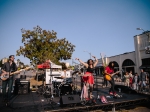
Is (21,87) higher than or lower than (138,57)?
lower

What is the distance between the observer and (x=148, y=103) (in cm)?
554

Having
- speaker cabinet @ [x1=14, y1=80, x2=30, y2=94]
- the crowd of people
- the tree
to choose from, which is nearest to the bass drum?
speaker cabinet @ [x1=14, y1=80, x2=30, y2=94]

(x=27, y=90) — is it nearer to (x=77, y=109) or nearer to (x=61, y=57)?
(x=77, y=109)

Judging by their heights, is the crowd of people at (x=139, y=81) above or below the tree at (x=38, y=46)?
below

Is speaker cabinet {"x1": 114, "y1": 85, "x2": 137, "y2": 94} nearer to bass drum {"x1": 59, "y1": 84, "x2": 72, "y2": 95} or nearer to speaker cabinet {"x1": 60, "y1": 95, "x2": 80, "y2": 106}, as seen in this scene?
bass drum {"x1": 59, "y1": 84, "x2": 72, "y2": 95}

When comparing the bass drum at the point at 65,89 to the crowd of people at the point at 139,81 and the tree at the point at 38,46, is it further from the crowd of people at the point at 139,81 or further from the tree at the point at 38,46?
the tree at the point at 38,46

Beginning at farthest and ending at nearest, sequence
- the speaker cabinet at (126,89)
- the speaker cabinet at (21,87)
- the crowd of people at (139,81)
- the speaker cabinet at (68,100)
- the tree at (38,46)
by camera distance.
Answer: the tree at (38,46), the crowd of people at (139,81), the speaker cabinet at (21,87), the speaker cabinet at (126,89), the speaker cabinet at (68,100)

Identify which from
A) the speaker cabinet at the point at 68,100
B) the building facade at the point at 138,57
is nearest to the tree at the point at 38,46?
the building facade at the point at 138,57

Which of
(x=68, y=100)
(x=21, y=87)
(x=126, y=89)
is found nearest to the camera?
(x=68, y=100)

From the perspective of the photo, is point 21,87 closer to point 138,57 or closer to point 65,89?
point 65,89

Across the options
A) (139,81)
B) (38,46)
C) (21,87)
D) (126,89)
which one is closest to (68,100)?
(126,89)

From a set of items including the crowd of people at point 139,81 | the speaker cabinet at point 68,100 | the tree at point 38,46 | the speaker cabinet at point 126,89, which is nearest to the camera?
the speaker cabinet at point 68,100

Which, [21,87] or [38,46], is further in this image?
[38,46]

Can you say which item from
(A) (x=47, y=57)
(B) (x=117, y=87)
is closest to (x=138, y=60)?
(A) (x=47, y=57)
